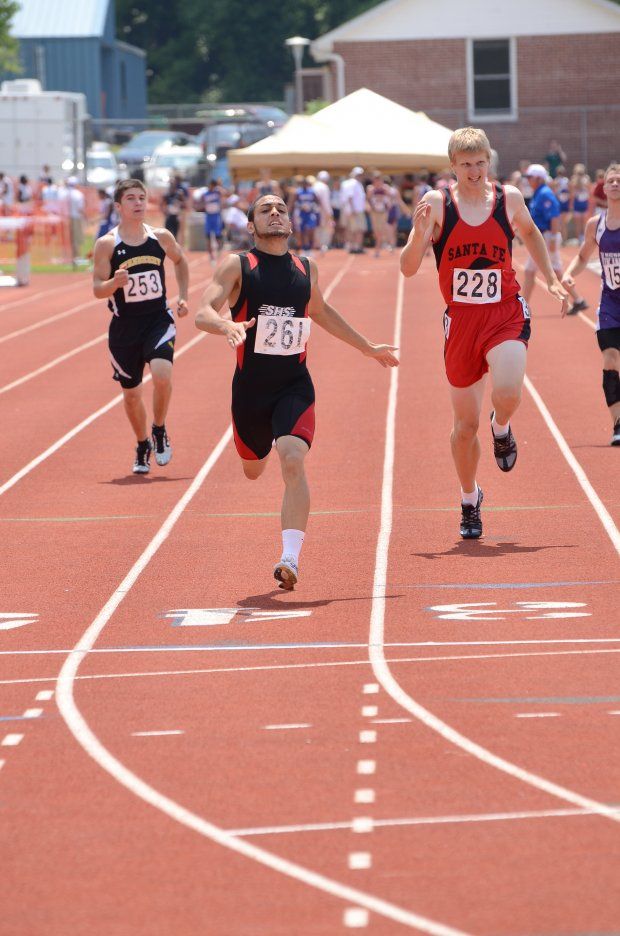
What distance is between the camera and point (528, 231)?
8992 millimetres

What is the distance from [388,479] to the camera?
1195 cm

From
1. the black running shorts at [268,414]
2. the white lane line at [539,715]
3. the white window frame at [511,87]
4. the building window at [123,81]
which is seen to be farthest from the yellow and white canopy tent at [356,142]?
the building window at [123,81]

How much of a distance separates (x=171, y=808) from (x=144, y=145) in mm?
51199

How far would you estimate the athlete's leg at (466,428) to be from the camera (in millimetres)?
9211

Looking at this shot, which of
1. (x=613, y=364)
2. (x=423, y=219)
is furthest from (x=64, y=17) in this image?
(x=423, y=219)

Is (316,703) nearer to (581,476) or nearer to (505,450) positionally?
(505,450)

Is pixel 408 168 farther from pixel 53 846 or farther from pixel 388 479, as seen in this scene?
pixel 53 846

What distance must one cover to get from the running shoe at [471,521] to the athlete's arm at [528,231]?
120cm

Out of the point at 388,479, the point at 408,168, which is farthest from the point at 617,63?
the point at 388,479

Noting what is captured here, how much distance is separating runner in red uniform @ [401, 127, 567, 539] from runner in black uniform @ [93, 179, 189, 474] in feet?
10.6

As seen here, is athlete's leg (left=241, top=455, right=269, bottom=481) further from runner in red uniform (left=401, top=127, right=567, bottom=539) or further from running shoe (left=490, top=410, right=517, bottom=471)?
running shoe (left=490, top=410, right=517, bottom=471)

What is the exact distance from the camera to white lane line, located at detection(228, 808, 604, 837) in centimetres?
489

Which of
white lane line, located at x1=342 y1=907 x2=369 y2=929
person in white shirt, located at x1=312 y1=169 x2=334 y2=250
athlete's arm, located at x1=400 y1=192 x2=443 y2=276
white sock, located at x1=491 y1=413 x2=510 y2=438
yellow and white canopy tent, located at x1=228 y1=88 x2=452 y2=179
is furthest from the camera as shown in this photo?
person in white shirt, located at x1=312 y1=169 x2=334 y2=250

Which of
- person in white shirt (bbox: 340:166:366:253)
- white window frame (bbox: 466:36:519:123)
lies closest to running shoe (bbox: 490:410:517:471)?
person in white shirt (bbox: 340:166:366:253)
